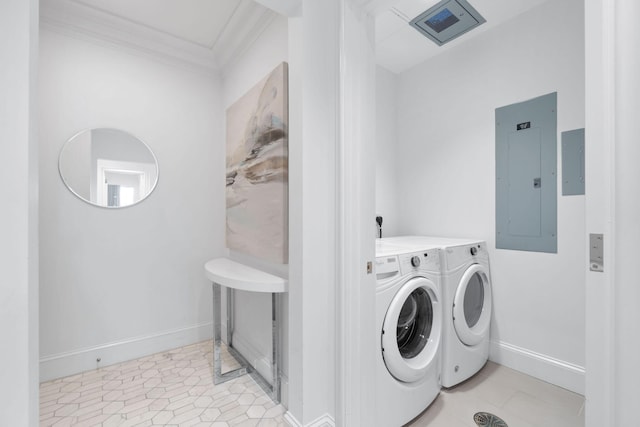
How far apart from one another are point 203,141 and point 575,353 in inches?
127

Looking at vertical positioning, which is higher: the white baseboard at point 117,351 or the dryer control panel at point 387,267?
the dryer control panel at point 387,267

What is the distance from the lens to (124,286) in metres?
2.06

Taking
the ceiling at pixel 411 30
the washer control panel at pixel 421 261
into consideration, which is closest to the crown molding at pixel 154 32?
the ceiling at pixel 411 30

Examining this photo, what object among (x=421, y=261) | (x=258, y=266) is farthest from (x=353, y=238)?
(x=258, y=266)

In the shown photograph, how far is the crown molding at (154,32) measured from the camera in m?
1.78

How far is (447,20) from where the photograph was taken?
202 centimetres

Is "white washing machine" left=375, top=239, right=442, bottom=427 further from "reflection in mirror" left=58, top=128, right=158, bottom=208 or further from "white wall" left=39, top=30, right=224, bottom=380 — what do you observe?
"reflection in mirror" left=58, top=128, right=158, bottom=208

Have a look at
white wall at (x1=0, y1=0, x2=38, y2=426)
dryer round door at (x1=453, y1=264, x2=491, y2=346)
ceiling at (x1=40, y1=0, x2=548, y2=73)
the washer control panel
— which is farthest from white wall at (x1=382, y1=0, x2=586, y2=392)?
white wall at (x1=0, y1=0, x2=38, y2=426)

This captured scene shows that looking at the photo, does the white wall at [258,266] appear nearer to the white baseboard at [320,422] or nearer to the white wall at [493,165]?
the white baseboard at [320,422]

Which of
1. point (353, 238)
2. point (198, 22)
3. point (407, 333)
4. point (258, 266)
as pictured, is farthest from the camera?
point (198, 22)

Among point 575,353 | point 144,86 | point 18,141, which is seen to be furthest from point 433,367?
point 144,86

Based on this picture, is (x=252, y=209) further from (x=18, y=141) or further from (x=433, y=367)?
(x=433, y=367)

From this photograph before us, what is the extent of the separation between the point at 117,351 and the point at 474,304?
108 inches

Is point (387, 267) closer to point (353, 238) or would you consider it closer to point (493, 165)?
point (353, 238)
